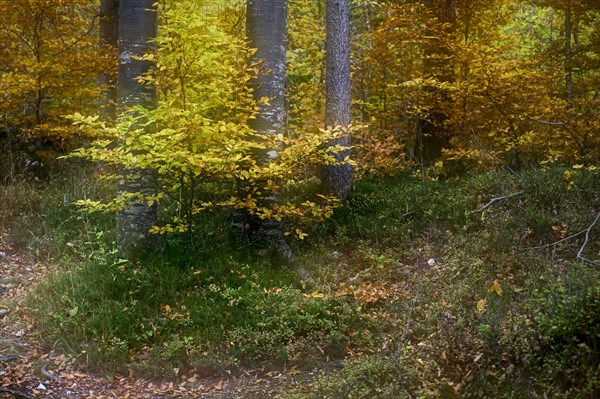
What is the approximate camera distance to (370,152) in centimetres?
1177

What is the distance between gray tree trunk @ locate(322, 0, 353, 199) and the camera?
1037 cm

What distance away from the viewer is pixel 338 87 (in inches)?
412

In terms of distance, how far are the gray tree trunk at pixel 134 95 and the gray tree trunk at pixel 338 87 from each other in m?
3.55

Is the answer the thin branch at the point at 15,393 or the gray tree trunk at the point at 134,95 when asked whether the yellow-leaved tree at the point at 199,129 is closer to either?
the gray tree trunk at the point at 134,95

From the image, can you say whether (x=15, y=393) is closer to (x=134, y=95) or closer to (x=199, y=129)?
(x=199, y=129)

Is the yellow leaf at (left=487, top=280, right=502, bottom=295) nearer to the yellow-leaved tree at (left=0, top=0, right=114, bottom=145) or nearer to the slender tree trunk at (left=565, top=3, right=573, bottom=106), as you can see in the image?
the slender tree trunk at (left=565, top=3, right=573, bottom=106)

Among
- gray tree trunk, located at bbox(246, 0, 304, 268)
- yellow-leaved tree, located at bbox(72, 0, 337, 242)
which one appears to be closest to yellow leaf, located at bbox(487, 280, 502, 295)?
yellow-leaved tree, located at bbox(72, 0, 337, 242)

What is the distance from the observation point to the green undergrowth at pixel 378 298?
466 cm

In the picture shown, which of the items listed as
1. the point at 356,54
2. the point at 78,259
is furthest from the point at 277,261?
the point at 356,54

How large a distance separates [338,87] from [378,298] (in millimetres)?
4685

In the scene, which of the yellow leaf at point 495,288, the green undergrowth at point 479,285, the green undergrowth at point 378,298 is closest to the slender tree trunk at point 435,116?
the green undergrowth at point 479,285

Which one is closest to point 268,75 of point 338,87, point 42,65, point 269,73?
point 269,73

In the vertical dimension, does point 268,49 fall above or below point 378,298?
above

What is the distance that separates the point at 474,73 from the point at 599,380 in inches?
305
